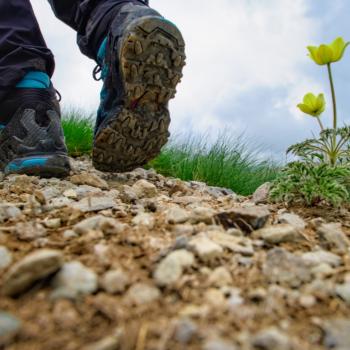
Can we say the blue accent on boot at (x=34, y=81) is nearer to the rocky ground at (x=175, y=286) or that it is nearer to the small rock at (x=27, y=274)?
the rocky ground at (x=175, y=286)

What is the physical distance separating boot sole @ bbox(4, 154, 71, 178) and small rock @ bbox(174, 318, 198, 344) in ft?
5.50

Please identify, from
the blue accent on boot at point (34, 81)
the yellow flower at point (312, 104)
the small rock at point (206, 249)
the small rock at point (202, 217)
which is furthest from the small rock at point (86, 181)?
the small rock at point (206, 249)

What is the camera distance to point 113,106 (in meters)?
2.15

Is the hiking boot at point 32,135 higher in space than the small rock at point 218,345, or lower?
higher

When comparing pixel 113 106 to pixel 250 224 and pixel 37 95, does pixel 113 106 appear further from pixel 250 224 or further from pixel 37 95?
pixel 250 224

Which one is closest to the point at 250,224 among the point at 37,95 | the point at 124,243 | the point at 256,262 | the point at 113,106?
the point at 256,262

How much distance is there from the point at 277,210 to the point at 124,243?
3.04 ft

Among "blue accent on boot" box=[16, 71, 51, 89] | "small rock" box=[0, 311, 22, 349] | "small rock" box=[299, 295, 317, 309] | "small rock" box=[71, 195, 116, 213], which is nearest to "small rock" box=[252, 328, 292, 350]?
"small rock" box=[299, 295, 317, 309]

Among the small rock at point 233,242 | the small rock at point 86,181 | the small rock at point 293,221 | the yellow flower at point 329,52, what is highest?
the yellow flower at point 329,52

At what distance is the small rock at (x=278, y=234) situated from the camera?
1127mm

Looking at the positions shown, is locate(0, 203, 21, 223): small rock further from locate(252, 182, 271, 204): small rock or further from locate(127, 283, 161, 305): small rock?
locate(252, 182, 271, 204): small rock

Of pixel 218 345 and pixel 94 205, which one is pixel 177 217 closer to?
pixel 94 205

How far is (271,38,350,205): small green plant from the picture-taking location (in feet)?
5.81

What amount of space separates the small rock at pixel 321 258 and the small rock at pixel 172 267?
0.90 ft
